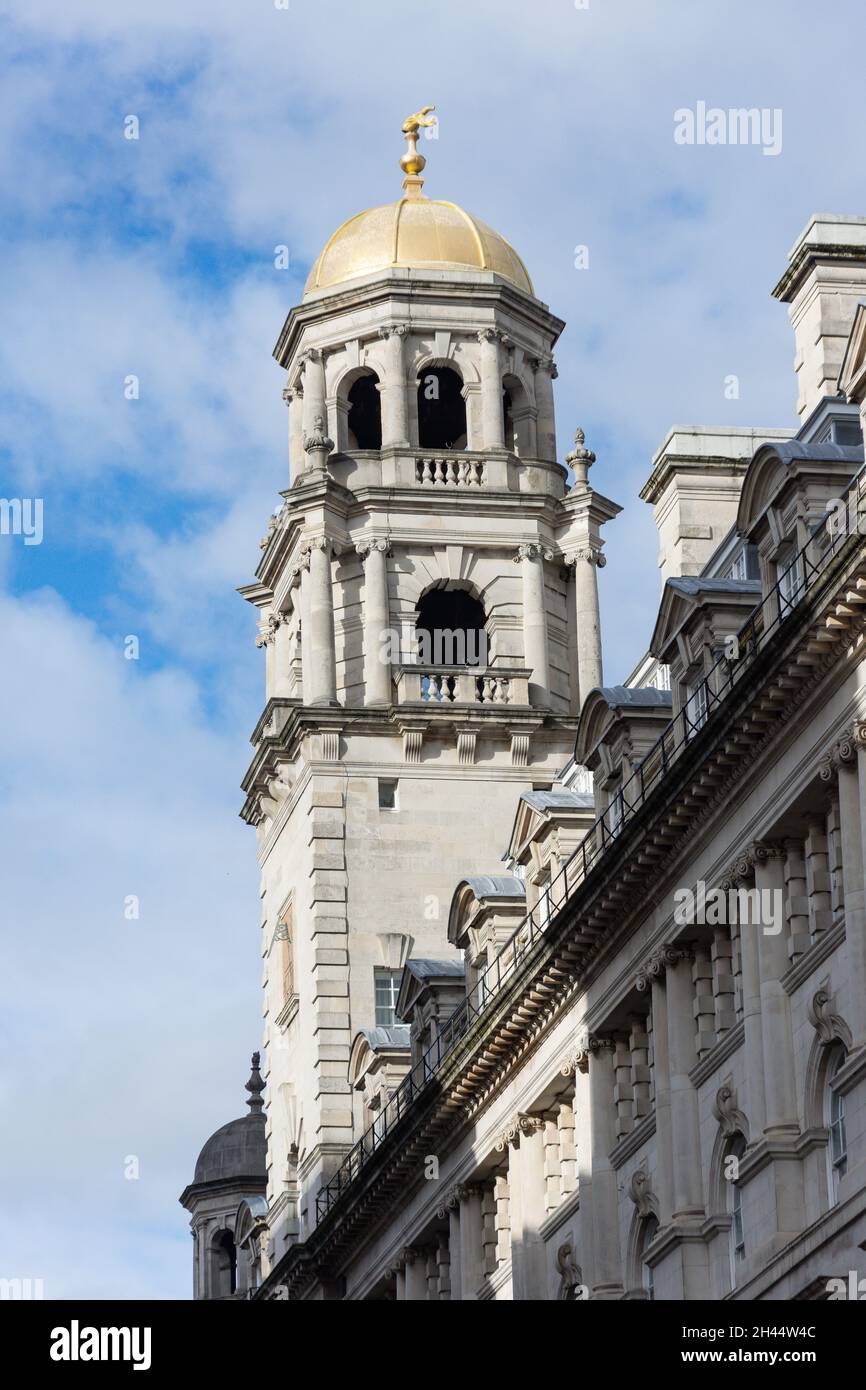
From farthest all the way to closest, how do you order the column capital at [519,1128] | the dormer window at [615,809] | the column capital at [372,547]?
the column capital at [372,547] → the column capital at [519,1128] → the dormer window at [615,809]

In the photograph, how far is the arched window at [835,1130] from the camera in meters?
48.1

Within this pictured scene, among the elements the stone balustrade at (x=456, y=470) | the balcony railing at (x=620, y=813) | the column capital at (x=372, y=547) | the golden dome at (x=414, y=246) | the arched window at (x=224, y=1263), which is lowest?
the balcony railing at (x=620, y=813)

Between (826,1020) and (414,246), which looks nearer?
(826,1020)

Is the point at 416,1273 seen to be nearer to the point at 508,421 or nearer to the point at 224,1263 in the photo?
the point at 508,421

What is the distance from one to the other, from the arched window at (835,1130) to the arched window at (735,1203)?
313 cm

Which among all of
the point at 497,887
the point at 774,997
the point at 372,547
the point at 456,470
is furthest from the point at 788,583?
the point at 456,470

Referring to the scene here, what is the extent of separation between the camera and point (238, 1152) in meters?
122

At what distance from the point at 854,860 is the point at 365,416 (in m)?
46.3

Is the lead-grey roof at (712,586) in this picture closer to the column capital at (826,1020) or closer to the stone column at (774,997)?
the stone column at (774,997)

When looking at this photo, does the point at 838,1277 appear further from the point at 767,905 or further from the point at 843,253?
the point at 843,253

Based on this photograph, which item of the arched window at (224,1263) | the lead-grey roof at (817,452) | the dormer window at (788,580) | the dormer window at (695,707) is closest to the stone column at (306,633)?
the dormer window at (695,707)

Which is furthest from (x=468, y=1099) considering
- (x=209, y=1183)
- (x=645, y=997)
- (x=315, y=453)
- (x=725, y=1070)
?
(x=209, y=1183)

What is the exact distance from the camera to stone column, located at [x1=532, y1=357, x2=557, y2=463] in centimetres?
9081

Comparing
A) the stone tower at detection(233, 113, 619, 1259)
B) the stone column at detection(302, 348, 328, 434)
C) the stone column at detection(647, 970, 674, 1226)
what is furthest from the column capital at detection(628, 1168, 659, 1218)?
the stone column at detection(302, 348, 328, 434)
